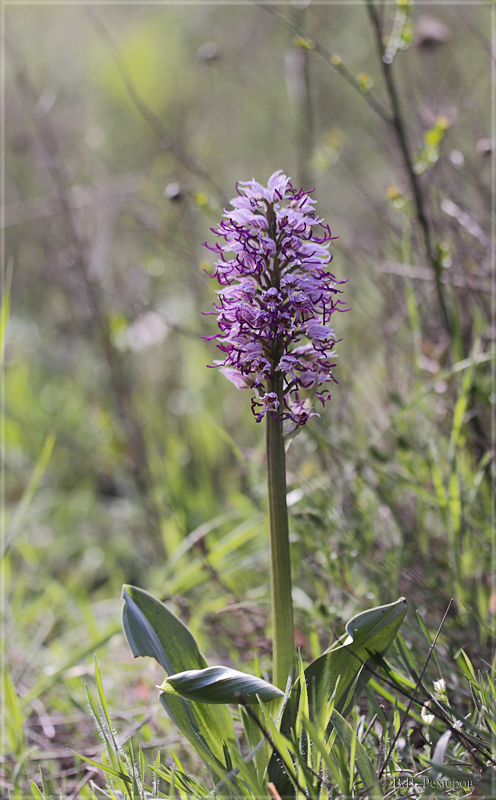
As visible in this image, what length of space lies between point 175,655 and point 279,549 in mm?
339

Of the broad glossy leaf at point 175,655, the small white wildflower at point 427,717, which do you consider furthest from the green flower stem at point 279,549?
the small white wildflower at point 427,717

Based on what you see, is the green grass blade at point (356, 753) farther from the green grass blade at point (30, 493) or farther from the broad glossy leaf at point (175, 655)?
the green grass blade at point (30, 493)

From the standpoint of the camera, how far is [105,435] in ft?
9.37

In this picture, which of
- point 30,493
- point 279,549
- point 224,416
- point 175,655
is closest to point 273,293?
point 279,549

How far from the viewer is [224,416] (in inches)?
144

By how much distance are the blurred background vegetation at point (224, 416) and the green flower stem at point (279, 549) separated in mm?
410

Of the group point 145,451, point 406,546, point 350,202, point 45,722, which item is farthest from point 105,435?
point 350,202

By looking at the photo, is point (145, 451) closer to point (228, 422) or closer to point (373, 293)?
point (228, 422)

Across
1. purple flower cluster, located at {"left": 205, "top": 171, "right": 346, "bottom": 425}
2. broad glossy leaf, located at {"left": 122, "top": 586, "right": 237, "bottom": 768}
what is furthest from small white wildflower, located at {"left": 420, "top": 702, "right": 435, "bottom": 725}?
purple flower cluster, located at {"left": 205, "top": 171, "right": 346, "bottom": 425}

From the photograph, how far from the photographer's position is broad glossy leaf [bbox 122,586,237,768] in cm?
119

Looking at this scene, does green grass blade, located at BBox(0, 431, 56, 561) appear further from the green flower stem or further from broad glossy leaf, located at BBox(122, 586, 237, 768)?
the green flower stem

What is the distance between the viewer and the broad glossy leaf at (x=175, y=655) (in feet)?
3.89

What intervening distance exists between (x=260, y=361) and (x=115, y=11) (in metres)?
9.03

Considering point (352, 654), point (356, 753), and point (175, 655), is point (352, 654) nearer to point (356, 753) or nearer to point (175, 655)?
point (356, 753)
